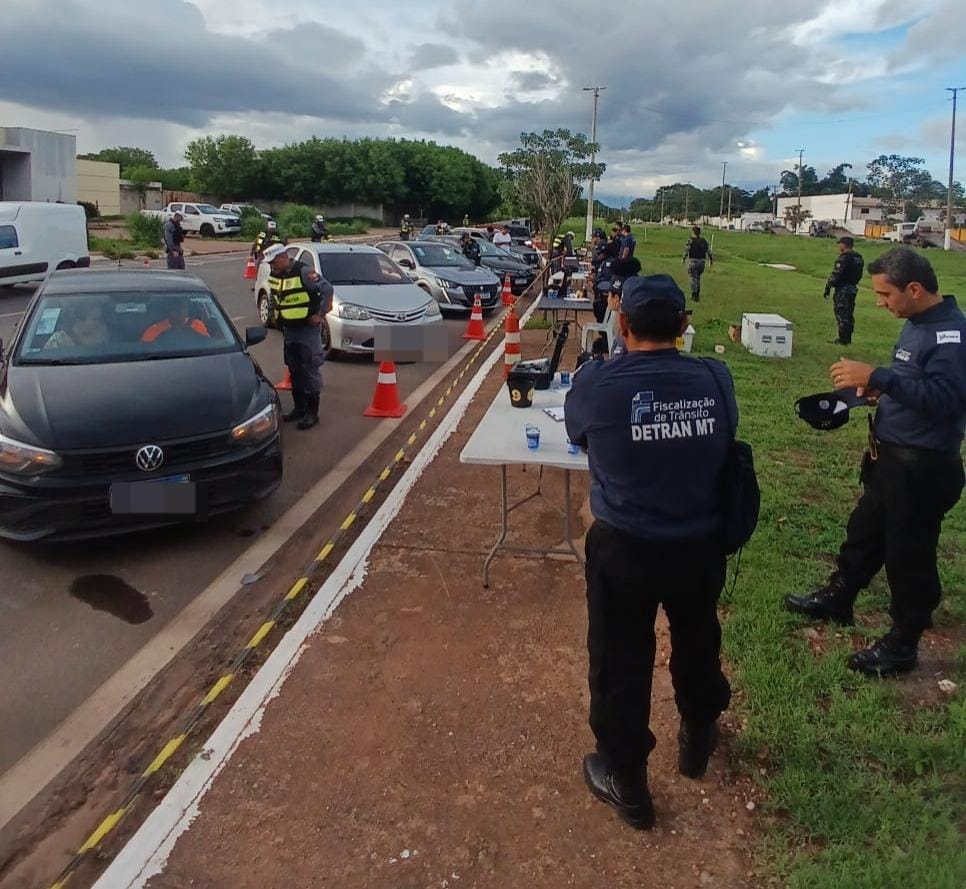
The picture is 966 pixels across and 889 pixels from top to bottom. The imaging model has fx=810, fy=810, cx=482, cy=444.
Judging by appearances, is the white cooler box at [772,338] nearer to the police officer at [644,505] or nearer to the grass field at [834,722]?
the grass field at [834,722]

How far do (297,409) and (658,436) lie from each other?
5864 mm

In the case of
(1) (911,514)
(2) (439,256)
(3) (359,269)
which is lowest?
(1) (911,514)

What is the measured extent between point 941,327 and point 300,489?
4.34m

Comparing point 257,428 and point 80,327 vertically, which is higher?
point 80,327

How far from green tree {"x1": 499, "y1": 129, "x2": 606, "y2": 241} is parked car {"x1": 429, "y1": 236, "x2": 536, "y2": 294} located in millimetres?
17759

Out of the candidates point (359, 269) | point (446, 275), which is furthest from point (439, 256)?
point (359, 269)

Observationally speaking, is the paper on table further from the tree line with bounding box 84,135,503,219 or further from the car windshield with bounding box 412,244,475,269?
the tree line with bounding box 84,135,503,219

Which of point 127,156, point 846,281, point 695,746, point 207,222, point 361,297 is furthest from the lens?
point 127,156

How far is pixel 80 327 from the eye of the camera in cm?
568

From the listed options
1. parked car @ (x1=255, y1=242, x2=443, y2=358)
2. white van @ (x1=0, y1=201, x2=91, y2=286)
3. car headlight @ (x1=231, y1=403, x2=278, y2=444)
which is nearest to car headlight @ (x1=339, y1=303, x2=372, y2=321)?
parked car @ (x1=255, y1=242, x2=443, y2=358)

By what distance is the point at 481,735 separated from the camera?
127 inches

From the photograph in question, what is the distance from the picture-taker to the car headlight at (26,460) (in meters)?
4.37

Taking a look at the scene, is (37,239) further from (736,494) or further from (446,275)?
(736,494)

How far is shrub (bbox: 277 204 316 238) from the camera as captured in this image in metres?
49.3
